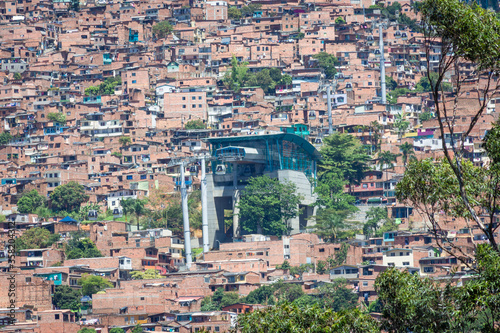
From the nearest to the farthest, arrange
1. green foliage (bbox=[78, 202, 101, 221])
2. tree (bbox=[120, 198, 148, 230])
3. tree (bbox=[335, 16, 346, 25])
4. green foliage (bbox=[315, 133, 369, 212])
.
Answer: tree (bbox=[120, 198, 148, 230]) < green foliage (bbox=[78, 202, 101, 221]) < green foliage (bbox=[315, 133, 369, 212]) < tree (bbox=[335, 16, 346, 25])

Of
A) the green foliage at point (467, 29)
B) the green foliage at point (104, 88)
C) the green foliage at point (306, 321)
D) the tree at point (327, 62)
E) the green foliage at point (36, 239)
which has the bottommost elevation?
the green foliage at point (306, 321)

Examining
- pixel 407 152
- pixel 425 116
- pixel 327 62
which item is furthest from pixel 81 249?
pixel 327 62

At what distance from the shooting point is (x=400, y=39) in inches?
4481

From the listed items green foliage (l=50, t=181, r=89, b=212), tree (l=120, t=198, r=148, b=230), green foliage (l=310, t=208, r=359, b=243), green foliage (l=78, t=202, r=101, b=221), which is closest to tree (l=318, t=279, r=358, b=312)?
green foliage (l=310, t=208, r=359, b=243)

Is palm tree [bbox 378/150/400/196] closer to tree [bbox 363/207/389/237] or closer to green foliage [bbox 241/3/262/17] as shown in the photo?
tree [bbox 363/207/389/237]

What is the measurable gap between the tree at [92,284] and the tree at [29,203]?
1732 cm

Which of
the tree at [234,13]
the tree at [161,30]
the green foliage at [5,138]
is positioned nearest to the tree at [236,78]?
the tree at [161,30]

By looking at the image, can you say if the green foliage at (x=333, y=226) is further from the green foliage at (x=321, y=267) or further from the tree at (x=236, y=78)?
the tree at (x=236, y=78)

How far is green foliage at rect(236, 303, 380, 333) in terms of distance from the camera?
83.5 ft

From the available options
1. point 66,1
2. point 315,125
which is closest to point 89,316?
point 315,125

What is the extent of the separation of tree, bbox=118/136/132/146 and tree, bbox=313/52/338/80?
2387 cm

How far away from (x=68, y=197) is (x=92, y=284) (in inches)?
687

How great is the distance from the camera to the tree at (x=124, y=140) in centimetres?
9062

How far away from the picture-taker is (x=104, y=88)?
4151 inches
